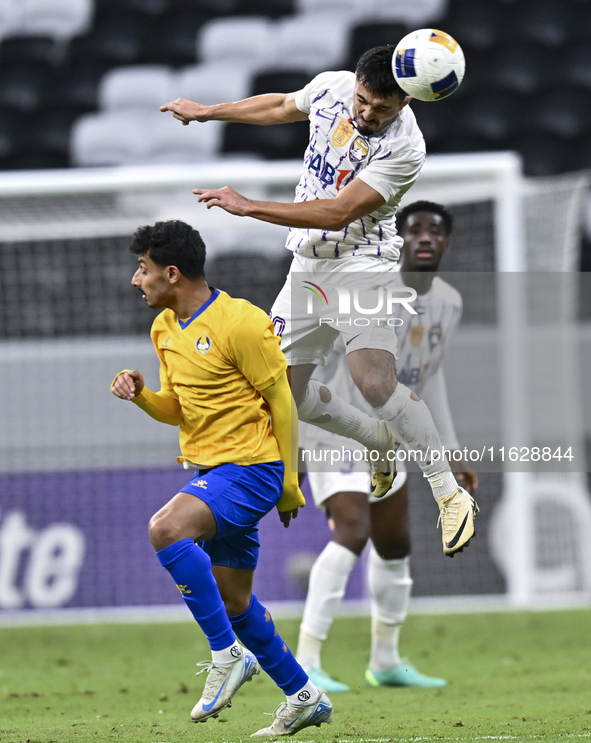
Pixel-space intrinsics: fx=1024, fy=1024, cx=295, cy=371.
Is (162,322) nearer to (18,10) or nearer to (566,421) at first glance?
(566,421)

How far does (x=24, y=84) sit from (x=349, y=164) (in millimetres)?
7298

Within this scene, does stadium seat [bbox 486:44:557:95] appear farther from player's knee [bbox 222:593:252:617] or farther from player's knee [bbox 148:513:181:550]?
player's knee [bbox 148:513:181:550]

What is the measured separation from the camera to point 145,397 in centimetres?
342

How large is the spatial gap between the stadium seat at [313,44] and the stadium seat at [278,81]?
17 cm

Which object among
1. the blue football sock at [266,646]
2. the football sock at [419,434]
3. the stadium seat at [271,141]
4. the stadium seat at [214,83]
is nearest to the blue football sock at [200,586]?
the blue football sock at [266,646]

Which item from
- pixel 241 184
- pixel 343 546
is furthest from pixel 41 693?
pixel 241 184

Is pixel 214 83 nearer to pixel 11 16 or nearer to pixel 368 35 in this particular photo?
pixel 368 35

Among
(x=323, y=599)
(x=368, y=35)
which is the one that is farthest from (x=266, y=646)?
(x=368, y=35)

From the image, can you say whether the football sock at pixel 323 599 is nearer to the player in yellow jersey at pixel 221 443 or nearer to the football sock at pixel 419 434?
the football sock at pixel 419 434

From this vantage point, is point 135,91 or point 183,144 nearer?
point 183,144

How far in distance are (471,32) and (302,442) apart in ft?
21.7

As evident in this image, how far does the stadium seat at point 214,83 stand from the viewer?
10.3 meters

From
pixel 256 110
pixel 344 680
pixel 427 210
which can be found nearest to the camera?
pixel 256 110

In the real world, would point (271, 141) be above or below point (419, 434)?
above
